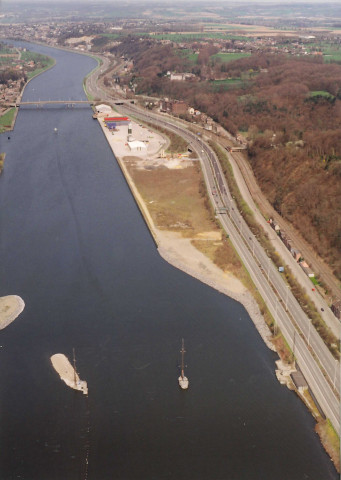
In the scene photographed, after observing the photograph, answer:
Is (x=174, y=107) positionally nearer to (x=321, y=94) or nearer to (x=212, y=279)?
(x=321, y=94)

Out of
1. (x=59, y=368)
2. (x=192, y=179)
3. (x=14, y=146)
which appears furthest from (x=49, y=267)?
(x=14, y=146)

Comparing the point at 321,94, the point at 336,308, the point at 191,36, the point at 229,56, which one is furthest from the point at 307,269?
the point at 191,36

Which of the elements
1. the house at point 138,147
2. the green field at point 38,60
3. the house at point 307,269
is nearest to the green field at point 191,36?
the green field at point 38,60

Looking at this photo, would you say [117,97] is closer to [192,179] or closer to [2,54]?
[192,179]

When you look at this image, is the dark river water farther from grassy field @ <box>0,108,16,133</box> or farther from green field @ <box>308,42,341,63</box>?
green field @ <box>308,42,341,63</box>

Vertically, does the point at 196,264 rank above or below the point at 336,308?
below

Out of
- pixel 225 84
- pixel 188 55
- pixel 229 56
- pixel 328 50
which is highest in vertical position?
pixel 229 56
